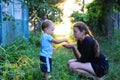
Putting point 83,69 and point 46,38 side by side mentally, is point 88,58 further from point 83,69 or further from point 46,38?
point 46,38

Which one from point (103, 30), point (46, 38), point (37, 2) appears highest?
point (37, 2)

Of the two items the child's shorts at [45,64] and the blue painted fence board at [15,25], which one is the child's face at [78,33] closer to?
the child's shorts at [45,64]

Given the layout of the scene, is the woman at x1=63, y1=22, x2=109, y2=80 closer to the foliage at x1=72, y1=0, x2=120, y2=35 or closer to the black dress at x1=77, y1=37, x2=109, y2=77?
the black dress at x1=77, y1=37, x2=109, y2=77

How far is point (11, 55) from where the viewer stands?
21.7 ft

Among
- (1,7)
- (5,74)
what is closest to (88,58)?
(5,74)

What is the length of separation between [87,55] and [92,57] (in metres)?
0.15

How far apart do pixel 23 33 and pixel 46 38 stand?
779cm

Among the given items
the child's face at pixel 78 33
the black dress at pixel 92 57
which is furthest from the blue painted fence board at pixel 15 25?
the black dress at pixel 92 57

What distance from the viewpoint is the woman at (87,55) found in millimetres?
6762

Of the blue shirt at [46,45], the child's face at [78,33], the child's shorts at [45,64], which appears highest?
the child's face at [78,33]

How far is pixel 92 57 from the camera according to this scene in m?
6.92

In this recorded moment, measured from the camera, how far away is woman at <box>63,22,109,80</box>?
6.76 meters

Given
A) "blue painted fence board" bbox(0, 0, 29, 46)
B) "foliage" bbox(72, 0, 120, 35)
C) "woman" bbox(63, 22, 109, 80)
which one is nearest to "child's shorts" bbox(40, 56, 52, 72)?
"woman" bbox(63, 22, 109, 80)

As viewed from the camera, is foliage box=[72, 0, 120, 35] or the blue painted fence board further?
foliage box=[72, 0, 120, 35]
